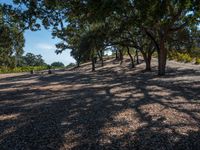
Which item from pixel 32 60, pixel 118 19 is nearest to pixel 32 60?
pixel 32 60

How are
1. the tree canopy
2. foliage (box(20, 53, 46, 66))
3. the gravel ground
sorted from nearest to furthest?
the gravel ground, the tree canopy, foliage (box(20, 53, 46, 66))

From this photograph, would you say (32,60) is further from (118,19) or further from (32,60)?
(118,19)

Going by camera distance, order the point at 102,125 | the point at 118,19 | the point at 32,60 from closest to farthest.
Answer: the point at 102,125 → the point at 118,19 → the point at 32,60

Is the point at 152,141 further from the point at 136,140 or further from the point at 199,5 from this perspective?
the point at 199,5

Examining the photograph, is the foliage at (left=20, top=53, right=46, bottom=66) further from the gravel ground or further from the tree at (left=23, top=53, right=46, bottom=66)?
the gravel ground

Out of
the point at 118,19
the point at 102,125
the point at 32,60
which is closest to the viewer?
the point at 102,125

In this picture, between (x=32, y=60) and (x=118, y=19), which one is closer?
(x=118, y=19)

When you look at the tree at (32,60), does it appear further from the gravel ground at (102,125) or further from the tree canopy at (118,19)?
the gravel ground at (102,125)

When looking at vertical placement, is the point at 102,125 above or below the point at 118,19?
below

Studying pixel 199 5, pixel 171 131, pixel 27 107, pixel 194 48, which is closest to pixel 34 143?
pixel 171 131

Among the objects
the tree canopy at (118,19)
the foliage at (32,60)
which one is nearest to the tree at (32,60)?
the foliage at (32,60)

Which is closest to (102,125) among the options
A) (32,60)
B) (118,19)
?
(118,19)

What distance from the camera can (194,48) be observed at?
1315 inches

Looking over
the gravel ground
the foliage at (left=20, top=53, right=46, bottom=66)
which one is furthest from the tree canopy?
the foliage at (left=20, top=53, right=46, bottom=66)
